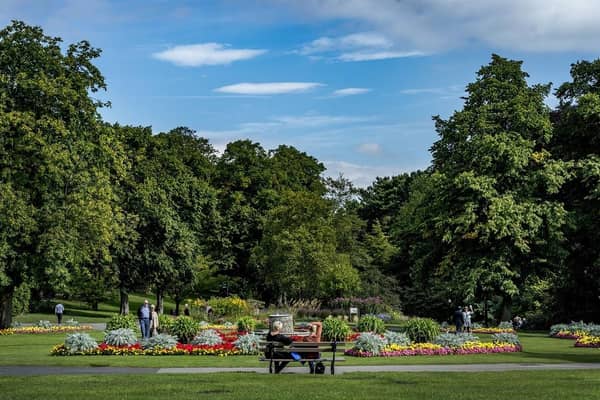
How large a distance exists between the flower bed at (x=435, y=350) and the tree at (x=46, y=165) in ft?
62.8

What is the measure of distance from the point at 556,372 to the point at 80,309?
56.3m

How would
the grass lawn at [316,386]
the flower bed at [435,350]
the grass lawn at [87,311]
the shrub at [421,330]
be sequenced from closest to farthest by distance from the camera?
the grass lawn at [316,386]
the flower bed at [435,350]
the shrub at [421,330]
the grass lawn at [87,311]

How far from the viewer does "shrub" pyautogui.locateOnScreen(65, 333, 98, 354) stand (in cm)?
2512

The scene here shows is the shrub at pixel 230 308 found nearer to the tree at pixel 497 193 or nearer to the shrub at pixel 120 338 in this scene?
the tree at pixel 497 193

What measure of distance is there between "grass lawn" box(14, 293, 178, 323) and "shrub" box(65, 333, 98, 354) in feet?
104

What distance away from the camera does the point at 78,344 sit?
82.8 feet

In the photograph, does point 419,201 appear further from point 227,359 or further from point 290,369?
point 290,369

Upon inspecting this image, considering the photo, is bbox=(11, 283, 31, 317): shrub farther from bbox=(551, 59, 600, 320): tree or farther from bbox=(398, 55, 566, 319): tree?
bbox=(551, 59, 600, 320): tree

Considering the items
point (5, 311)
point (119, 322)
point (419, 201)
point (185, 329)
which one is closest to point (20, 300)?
point (5, 311)

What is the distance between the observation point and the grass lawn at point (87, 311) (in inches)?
2303

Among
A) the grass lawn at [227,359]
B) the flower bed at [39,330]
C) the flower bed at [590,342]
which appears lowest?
the flower bed at [39,330]

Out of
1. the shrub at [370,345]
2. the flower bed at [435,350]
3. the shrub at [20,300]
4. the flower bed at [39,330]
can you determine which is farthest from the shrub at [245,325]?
the shrub at [20,300]

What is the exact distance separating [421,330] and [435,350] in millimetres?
2588

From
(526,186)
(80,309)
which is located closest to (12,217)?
(526,186)
